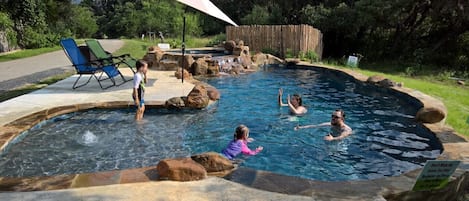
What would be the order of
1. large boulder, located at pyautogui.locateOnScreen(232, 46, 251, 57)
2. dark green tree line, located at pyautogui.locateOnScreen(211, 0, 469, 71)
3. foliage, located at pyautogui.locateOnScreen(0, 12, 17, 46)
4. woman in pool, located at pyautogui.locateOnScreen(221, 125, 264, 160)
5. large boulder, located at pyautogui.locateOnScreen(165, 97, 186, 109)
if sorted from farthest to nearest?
foliage, located at pyautogui.locateOnScreen(0, 12, 17, 46) < dark green tree line, located at pyautogui.locateOnScreen(211, 0, 469, 71) < large boulder, located at pyautogui.locateOnScreen(232, 46, 251, 57) < large boulder, located at pyautogui.locateOnScreen(165, 97, 186, 109) < woman in pool, located at pyautogui.locateOnScreen(221, 125, 264, 160)

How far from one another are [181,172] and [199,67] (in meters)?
9.48

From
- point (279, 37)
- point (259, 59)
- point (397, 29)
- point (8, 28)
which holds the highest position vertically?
point (8, 28)

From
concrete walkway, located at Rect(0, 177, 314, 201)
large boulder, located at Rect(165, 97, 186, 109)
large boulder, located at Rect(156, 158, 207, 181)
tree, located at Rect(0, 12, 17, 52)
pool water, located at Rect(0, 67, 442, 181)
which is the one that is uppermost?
tree, located at Rect(0, 12, 17, 52)

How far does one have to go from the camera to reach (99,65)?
8.84 metres

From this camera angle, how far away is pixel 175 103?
7566 mm

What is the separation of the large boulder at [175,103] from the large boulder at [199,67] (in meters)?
5.41

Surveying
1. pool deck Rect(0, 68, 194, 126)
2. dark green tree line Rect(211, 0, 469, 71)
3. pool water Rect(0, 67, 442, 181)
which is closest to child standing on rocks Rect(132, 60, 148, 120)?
pool water Rect(0, 67, 442, 181)

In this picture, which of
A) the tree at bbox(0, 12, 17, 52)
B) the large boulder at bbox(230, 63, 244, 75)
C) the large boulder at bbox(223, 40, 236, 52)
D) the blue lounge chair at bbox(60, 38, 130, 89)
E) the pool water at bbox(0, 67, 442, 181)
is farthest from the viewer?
the tree at bbox(0, 12, 17, 52)

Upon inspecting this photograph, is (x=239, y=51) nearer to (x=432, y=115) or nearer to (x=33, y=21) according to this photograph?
(x=432, y=115)

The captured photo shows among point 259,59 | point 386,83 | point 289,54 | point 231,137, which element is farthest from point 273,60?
point 231,137

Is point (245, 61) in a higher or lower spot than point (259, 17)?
lower

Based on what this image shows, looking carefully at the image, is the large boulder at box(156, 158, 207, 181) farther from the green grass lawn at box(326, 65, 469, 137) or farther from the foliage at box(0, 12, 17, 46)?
the foliage at box(0, 12, 17, 46)

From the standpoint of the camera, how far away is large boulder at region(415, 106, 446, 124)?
6594mm

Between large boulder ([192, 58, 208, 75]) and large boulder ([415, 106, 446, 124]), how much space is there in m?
7.75
